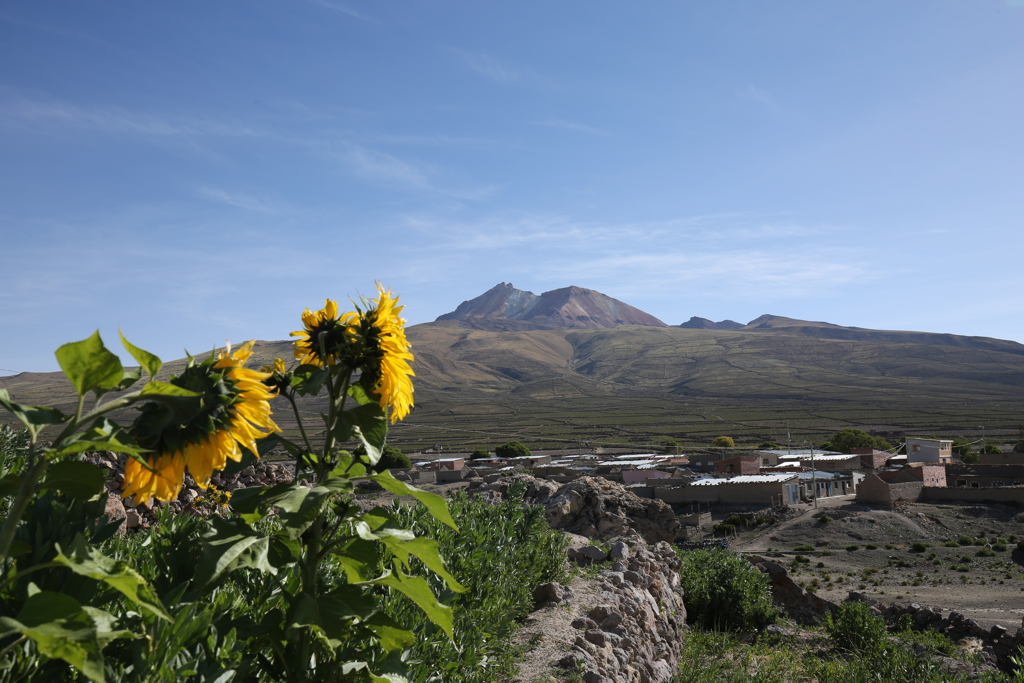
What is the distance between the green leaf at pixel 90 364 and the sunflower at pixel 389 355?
2.18 feet

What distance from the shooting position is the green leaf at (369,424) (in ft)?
5.45

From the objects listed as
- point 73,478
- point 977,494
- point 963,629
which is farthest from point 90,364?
point 977,494

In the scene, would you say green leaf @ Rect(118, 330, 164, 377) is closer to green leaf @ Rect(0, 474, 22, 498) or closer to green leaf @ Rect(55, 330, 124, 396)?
green leaf @ Rect(55, 330, 124, 396)

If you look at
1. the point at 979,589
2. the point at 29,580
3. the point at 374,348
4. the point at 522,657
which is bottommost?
the point at 979,589

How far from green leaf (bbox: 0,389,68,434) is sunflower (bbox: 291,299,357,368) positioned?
61 cm

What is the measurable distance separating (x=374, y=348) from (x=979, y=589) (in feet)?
113

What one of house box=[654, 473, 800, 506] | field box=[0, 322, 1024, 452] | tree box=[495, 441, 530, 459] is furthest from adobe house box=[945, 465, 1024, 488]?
tree box=[495, 441, 530, 459]

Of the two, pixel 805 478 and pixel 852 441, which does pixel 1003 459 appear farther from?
pixel 852 441

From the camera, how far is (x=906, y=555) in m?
35.2

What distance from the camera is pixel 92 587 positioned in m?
1.28

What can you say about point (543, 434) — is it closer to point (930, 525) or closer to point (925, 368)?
point (930, 525)

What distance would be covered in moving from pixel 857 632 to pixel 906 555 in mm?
28837

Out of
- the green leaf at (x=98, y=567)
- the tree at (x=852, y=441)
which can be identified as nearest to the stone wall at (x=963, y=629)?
the green leaf at (x=98, y=567)

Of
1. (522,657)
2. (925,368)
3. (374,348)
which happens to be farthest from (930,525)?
(925,368)
